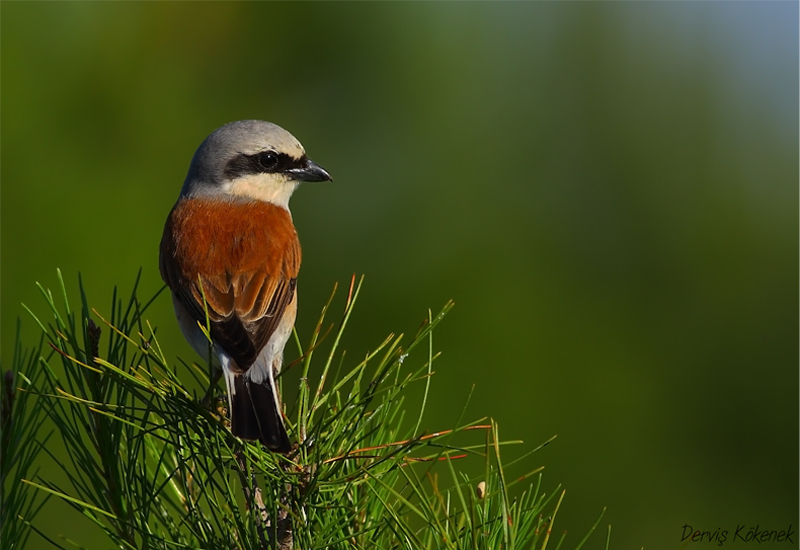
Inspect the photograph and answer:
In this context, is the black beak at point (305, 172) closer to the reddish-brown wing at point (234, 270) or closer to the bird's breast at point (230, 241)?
the bird's breast at point (230, 241)

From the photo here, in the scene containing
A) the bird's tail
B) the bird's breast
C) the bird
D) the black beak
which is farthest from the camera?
the black beak

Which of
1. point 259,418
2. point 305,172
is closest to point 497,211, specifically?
point 305,172

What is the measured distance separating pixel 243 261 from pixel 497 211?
4434 mm

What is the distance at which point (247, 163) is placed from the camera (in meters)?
3.43

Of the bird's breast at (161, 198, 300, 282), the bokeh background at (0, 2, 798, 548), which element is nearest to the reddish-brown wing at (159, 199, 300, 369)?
the bird's breast at (161, 198, 300, 282)

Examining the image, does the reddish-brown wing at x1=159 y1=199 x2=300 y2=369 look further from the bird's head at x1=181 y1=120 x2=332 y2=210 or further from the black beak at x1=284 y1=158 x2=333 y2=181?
the black beak at x1=284 y1=158 x2=333 y2=181

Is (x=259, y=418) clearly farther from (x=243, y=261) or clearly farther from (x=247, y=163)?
(x=247, y=163)

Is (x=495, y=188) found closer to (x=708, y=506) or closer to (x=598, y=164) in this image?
(x=598, y=164)

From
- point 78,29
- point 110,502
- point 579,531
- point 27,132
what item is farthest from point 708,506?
point 78,29

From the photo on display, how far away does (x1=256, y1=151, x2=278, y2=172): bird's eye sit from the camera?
11.3ft

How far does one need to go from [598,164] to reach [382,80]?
93.1 inches

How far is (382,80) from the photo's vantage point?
27.3ft

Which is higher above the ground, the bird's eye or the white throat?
the bird's eye

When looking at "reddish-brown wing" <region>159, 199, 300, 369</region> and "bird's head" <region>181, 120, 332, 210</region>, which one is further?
"bird's head" <region>181, 120, 332, 210</region>
